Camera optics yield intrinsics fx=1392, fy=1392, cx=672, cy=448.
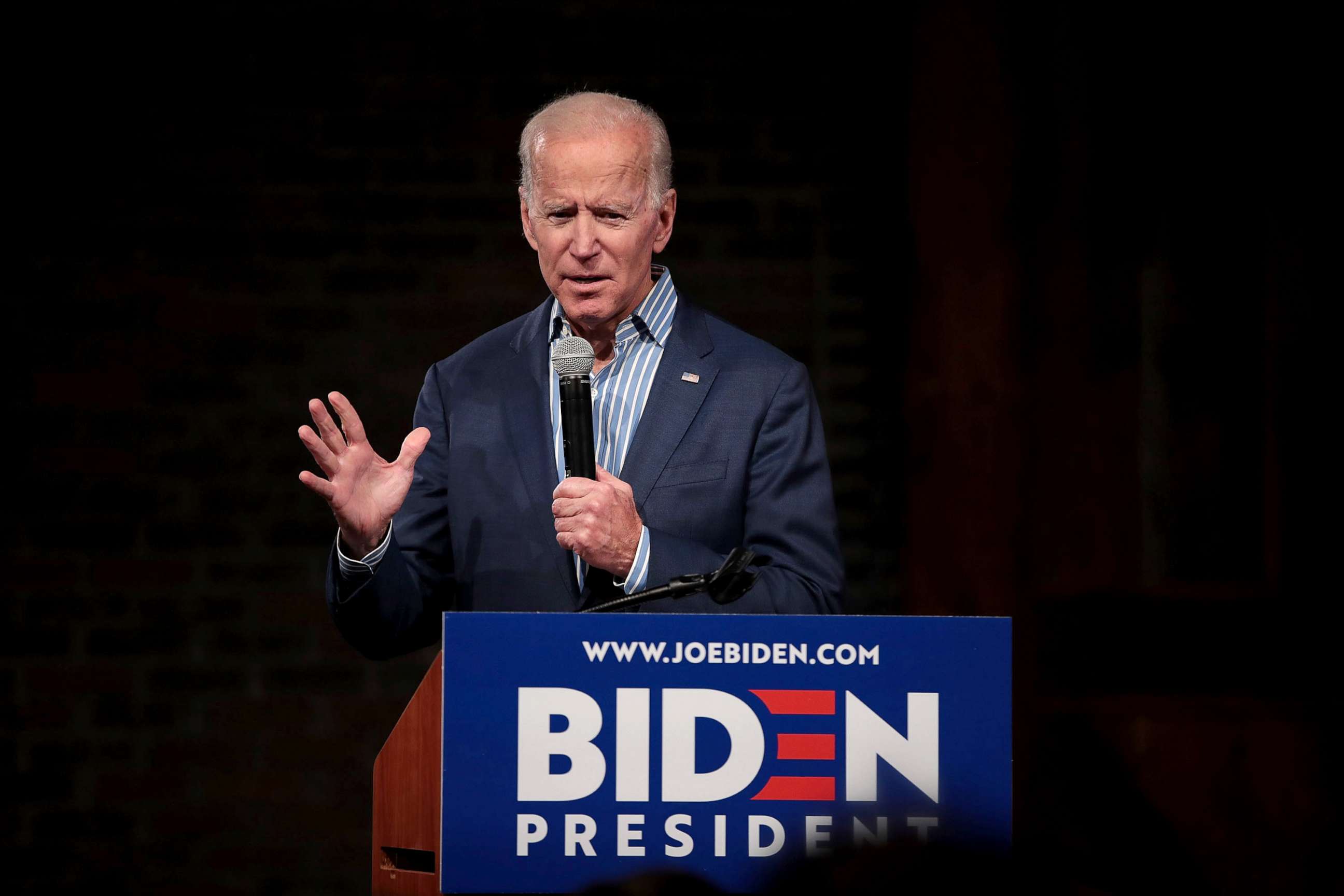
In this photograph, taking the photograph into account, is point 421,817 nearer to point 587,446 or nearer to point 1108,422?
Result: point 587,446

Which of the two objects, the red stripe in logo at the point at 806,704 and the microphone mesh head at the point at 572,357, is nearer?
the red stripe in logo at the point at 806,704

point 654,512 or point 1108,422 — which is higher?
point 1108,422

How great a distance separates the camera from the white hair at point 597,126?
2.03 metres

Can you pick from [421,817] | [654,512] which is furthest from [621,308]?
[421,817]

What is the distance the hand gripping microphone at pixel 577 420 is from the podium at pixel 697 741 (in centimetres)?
40

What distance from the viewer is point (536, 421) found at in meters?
2.04

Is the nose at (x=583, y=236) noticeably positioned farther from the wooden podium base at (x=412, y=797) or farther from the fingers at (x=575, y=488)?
the wooden podium base at (x=412, y=797)

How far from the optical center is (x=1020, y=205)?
3334mm

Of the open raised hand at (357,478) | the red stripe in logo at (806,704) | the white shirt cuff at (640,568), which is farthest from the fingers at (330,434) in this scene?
the red stripe in logo at (806,704)

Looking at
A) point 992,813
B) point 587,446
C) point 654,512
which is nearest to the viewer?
point 992,813

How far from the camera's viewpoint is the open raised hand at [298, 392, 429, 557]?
1743 millimetres

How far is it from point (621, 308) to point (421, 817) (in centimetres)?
90

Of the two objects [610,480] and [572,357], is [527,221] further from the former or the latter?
[610,480]

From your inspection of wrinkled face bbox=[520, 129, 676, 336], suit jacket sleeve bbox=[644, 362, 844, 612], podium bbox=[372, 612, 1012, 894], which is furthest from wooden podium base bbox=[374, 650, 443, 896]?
wrinkled face bbox=[520, 129, 676, 336]
